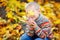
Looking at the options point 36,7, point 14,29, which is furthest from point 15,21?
point 36,7

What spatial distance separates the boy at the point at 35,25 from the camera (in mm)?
1979

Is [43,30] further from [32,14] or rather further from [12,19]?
[12,19]

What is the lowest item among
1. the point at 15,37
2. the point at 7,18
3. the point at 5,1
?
the point at 15,37

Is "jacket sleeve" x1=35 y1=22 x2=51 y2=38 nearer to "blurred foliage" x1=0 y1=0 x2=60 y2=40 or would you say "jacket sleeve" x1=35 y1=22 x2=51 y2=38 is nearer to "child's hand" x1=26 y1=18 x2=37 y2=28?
"child's hand" x1=26 y1=18 x2=37 y2=28

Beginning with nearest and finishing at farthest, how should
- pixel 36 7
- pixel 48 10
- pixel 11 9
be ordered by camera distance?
1. pixel 36 7
2. pixel 11 9
3. pixel 48 10

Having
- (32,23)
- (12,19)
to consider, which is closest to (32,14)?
(32,23)

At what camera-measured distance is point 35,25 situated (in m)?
1.98

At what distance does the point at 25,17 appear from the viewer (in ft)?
6.83

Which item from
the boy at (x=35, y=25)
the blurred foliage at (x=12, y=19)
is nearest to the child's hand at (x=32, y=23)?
the boy at (x=35, y=25)

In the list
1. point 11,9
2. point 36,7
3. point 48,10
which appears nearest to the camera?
point 36,7

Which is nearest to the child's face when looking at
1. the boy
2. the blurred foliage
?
the boy

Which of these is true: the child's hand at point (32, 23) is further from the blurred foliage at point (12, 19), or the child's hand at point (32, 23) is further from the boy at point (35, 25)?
the blurred foliage at point (12, 19)

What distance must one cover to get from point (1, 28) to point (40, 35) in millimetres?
338

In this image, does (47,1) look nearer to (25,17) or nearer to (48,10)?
(48,10)
